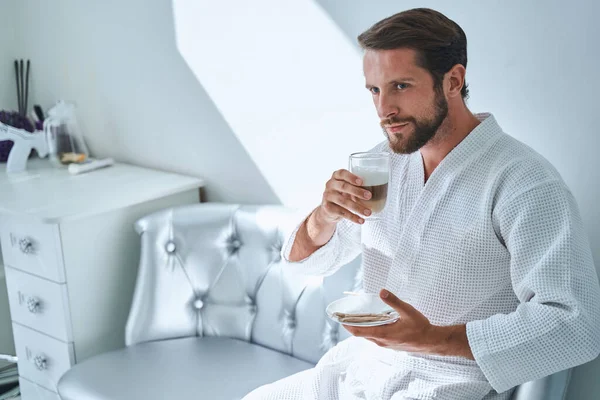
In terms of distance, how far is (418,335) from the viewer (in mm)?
1231

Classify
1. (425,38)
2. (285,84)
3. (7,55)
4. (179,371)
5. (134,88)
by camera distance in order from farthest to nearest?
1. (7,55)
2. (134,88)
3. (285,84)
4. (179,371)
5. (425,38)

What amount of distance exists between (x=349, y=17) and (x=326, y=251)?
0.58m

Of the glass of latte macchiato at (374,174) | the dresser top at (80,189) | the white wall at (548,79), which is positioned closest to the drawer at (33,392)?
the dresser top at (80,189)

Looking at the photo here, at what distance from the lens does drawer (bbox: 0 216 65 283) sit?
204cm

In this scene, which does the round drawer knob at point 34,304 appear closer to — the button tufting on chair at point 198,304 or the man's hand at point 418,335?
the button tufting on chair at point 198,304

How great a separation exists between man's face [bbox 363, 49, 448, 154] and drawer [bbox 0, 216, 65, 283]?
1.01 m

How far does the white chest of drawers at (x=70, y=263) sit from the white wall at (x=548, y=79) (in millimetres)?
942

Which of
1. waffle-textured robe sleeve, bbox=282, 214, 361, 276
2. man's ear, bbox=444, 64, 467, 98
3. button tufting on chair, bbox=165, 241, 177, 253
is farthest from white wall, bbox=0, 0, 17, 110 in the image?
man's ear, bbox=444, 64, 467, 98

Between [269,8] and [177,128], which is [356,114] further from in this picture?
[177,128]

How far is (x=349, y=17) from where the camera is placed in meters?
1.86

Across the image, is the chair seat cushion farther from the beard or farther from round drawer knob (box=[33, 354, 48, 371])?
the beard

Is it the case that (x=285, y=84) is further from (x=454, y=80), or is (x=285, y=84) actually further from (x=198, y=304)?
(x=454, y=80)

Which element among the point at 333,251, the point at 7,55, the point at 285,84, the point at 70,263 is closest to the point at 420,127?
the point at 333,251

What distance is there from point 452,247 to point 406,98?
26cm
